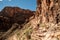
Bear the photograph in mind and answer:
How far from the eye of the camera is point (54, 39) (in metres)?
29.6

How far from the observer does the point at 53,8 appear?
39.5 metres

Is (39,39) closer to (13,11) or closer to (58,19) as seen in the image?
(58,19)

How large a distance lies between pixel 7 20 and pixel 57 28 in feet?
236

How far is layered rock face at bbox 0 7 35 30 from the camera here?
102250mm

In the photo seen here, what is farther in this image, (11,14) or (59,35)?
(11,14)

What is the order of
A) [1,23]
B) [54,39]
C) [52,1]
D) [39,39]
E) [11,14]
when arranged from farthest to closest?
[11,14]
[1,23]
[52,1]
[39,39]
[54,39]

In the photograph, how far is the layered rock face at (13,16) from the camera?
102 metres

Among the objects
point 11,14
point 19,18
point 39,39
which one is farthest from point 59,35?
point 11,14

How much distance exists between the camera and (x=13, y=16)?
11794 centimetres

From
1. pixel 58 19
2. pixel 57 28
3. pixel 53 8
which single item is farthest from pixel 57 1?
pixel 57 28

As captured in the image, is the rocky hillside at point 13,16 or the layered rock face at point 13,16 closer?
the rocky hillside at point 13,16

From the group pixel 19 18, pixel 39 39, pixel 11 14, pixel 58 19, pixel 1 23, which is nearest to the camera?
pixel 58 19

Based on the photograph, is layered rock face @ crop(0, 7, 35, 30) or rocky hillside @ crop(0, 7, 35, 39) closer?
rocky hillside @ crop(0, 7, 35, 39)

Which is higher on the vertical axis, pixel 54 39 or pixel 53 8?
pixel 53 8
